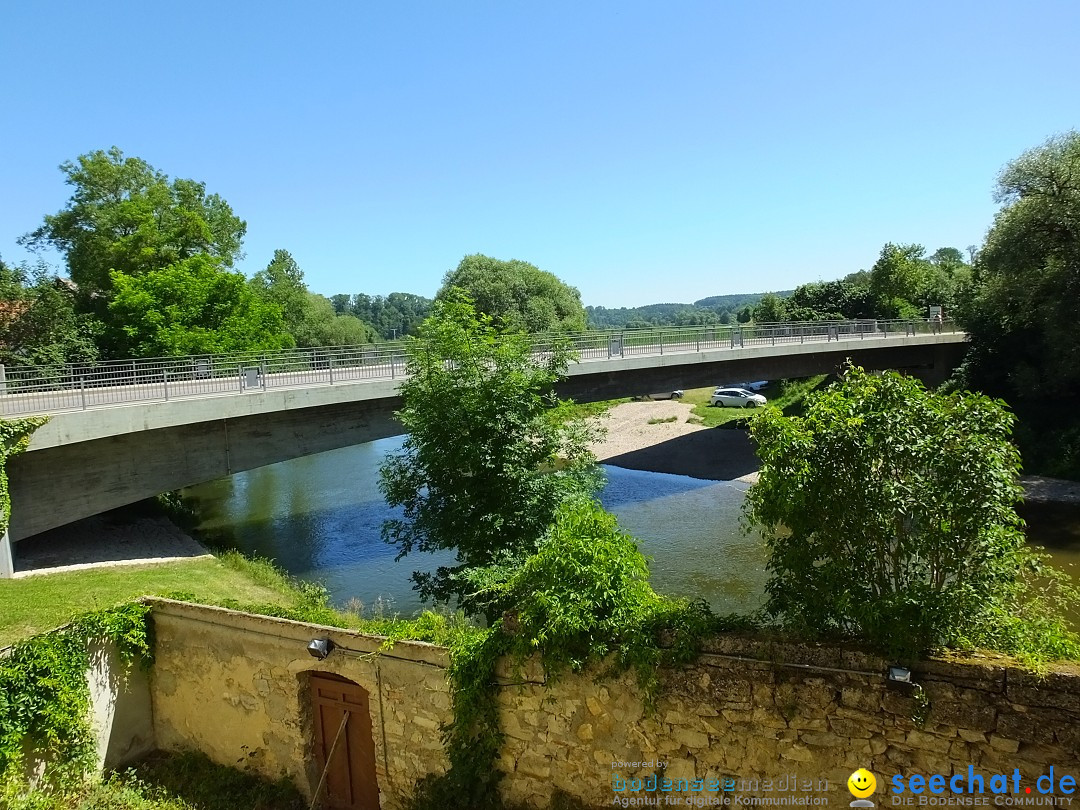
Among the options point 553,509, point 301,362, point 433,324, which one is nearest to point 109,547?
point 301,362

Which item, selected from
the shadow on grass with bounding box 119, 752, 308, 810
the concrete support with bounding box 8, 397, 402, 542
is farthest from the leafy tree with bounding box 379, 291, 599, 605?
the concrete support with bounding box 8, 397, 402, 542

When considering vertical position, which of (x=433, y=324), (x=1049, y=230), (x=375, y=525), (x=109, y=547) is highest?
(x=1049, y=230)

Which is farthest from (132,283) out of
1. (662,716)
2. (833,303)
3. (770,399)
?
(833,303)

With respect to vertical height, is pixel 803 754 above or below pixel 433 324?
below

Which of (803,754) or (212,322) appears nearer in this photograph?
(803,754)

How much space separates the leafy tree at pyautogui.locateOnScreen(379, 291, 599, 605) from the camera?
13070 millimetres

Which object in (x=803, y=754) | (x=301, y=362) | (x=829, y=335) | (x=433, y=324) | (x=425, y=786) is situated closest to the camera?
(x=803, y=754)

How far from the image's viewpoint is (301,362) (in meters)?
20.3

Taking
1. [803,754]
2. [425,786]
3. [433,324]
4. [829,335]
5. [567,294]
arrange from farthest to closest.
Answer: [567,294], [829,335], [433,324], [425,786], [803,754]

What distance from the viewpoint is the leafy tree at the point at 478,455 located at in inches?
515

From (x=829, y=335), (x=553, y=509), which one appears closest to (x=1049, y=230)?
(x=829, y=335)

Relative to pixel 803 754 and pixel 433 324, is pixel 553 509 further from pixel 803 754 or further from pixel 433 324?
pixel 803 754

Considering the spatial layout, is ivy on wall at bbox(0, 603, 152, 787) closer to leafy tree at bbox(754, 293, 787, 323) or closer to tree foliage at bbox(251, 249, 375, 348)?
tree foliage at bbox(251, 249, 375, 348)

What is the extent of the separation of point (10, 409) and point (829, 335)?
3326cm
